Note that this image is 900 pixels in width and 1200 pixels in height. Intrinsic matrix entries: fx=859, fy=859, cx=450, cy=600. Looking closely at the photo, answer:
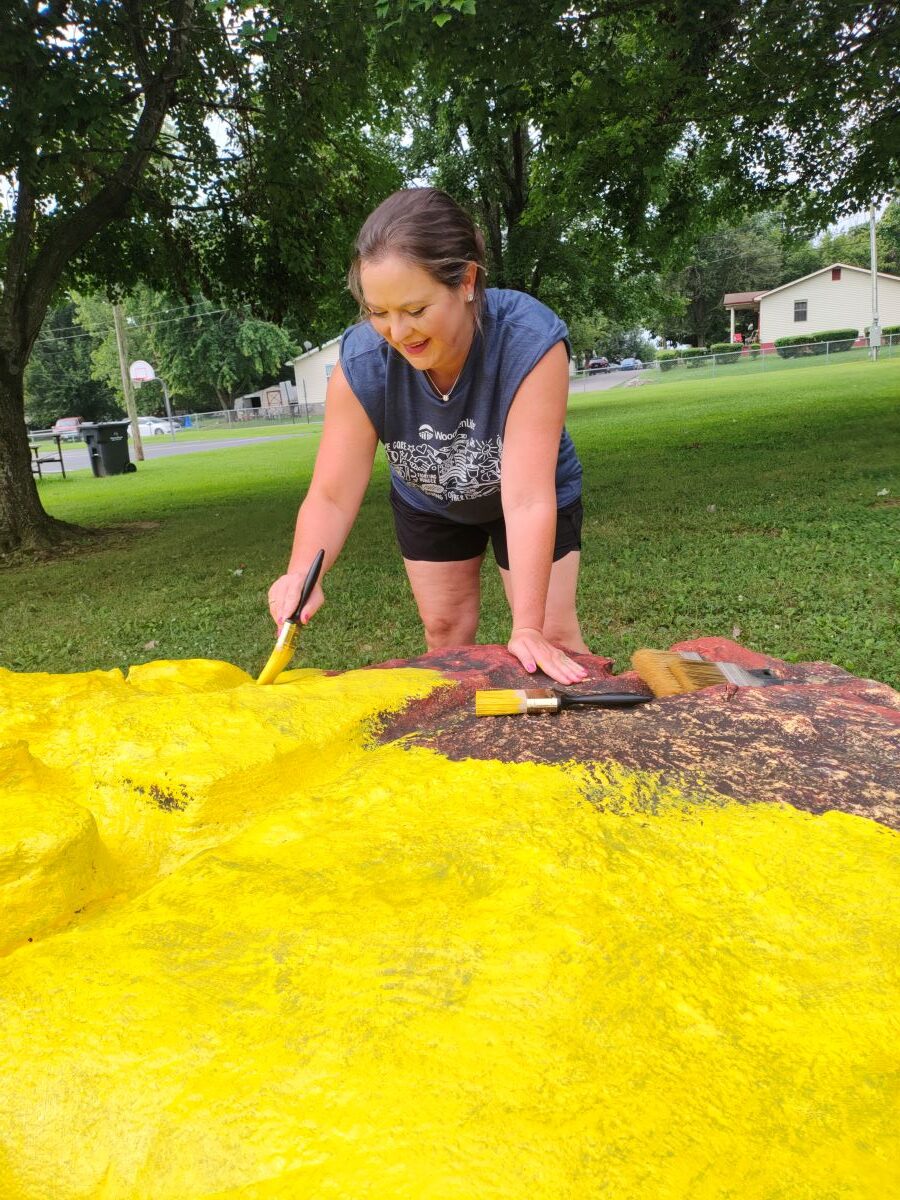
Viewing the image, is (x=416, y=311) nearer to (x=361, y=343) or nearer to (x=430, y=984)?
(x=361, y=343)

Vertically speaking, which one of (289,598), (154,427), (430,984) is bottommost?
(430,984)

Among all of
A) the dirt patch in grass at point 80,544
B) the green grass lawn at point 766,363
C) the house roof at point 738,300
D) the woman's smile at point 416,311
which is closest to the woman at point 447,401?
the woman's smile at point 416,311

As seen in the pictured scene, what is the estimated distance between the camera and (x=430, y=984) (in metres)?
1.00

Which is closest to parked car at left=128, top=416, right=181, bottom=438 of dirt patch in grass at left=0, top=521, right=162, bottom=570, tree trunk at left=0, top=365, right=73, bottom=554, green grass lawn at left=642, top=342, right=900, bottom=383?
green grass lawn at left=642, top=342, right=900, bottom=383

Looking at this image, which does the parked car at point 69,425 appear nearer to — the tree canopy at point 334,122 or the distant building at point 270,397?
the distant building at point 270,397

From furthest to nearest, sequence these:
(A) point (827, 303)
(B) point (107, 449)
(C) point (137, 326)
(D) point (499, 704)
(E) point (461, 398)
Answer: (C) point (137, 326), (A) point (827, 303), (B) point (107, 449), (E) point (461, 398), (D) point (499, 704)

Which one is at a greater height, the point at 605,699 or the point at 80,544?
the point at 605,699

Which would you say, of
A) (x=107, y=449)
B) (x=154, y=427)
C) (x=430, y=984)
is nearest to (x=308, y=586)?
(x=430, y=984)

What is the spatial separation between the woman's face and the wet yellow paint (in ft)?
3.28

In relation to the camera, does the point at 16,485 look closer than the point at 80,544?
Yes

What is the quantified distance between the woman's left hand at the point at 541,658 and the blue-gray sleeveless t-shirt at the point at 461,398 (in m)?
0.54

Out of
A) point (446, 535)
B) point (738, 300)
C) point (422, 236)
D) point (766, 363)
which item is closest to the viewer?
point (422, 236)

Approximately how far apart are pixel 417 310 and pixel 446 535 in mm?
987

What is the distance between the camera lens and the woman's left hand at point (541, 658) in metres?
1.98
